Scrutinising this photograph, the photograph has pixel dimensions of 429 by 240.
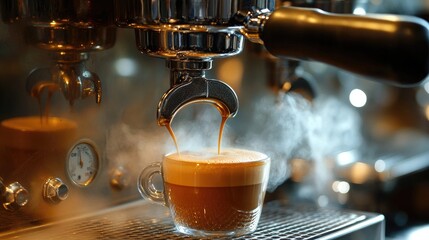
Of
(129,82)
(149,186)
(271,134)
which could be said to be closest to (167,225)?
(149,186)

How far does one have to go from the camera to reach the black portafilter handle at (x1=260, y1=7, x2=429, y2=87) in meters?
0.50

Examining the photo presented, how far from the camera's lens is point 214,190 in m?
0.68

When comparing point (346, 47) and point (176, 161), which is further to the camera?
point (176, 161)

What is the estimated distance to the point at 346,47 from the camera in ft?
1.70

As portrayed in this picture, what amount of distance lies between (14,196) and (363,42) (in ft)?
1.08

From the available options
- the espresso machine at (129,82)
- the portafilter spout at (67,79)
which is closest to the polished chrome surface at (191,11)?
the espresso machine at (129,82)

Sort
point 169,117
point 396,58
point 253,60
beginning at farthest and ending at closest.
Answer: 1. point 253,60
2. point 169,117
3. point 396,58

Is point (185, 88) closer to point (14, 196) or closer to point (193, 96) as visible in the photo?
point (193, 96)

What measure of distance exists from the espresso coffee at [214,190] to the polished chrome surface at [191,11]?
0.13 meters

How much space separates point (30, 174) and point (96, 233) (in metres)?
0.08

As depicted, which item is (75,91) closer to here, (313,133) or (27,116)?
(27,116)

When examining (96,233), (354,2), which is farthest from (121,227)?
(354,2)

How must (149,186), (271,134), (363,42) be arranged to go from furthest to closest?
(271,134) → (149,186) → (363,42)

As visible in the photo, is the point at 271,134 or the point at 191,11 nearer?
the point at 191,11
